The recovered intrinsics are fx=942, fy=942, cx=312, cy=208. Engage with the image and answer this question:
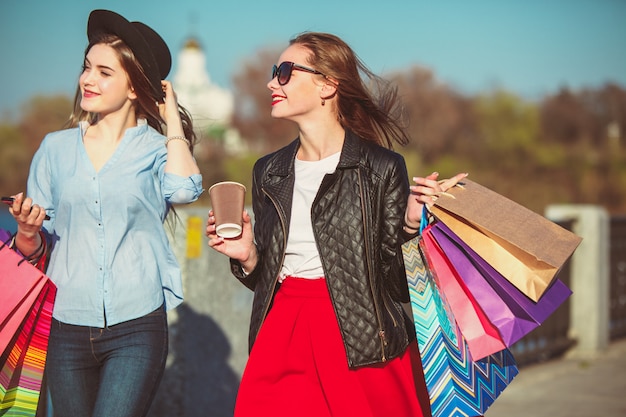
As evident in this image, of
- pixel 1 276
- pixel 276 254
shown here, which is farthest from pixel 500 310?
pixel 1 276

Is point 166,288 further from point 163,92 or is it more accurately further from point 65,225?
point 163,92

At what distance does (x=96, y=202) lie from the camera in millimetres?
3562

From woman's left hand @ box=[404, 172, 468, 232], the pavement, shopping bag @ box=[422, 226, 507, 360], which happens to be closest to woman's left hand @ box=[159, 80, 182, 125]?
woman's left hand @ box=[404, 172, 468, 232]

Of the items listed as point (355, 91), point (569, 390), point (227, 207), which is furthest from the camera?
point (569, 390)

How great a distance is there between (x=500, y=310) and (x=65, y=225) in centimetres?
166

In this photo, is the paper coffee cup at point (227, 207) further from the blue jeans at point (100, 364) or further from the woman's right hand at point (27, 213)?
the woman's right hand at point (27, 213)

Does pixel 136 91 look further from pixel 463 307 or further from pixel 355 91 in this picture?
pixel 463 307

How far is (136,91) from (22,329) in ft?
3.37

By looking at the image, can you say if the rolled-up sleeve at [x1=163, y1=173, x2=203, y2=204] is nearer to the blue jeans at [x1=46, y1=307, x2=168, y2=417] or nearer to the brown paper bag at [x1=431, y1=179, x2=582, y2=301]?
the blue jeans at [x1=46, y1=307, x2=168, y2=417]

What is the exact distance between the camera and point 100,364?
11.7 ft

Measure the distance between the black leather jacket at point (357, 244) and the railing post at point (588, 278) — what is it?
6204 millimetres

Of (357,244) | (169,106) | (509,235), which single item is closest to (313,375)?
(357,244)

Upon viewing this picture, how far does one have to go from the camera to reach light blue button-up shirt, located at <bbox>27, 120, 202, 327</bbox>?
3.52 metres

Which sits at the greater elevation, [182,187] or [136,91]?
[136,91]
